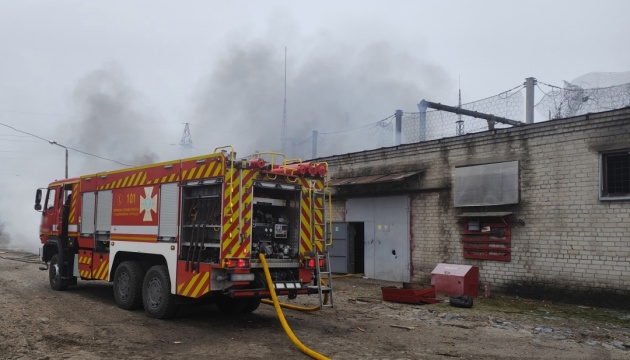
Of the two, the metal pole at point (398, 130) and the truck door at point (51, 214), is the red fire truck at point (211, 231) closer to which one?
the truck door at point (51, 214)

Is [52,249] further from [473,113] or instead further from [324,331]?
[473,113]

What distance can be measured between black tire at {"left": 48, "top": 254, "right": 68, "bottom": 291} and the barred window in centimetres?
1209

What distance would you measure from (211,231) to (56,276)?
6.26 metres

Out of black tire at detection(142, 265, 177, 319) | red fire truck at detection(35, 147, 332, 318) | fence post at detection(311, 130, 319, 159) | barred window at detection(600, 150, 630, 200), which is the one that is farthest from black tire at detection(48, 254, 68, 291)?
fence post at detection(311, 130, 319, 159)

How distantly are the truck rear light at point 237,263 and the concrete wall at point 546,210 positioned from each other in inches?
291

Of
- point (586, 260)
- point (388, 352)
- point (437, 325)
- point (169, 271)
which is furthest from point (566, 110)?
point (169, 271)

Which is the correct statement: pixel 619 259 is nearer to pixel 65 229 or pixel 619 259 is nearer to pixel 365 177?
pixel 365 177

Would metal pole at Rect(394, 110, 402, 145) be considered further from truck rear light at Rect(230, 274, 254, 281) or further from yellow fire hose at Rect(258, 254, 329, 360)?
truck rear light at Rect(230, 274, 254, 281)

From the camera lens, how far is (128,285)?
9062mm

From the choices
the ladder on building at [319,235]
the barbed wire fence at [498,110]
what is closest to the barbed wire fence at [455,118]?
the barbed wire fence at [498,110]

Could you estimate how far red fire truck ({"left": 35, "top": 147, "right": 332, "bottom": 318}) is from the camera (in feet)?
24.3

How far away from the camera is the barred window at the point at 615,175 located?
1038cm

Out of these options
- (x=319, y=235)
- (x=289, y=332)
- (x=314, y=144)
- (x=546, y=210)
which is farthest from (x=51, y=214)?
(x=314, y=144)

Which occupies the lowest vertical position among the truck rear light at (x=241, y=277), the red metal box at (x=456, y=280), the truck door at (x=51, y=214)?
the red metal box at (x=456, y=280)
